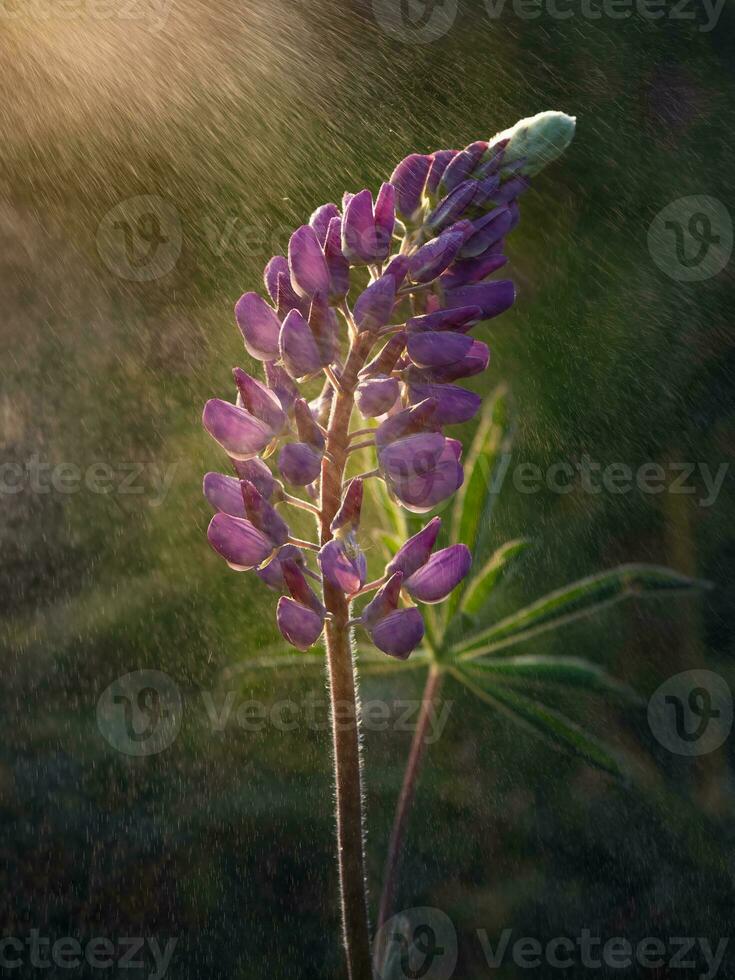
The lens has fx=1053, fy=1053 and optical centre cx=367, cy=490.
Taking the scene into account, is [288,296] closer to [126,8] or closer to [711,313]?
[711,313]

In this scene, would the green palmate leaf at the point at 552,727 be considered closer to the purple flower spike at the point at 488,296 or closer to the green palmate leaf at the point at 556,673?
the green palmate leaf at the point at 556,673

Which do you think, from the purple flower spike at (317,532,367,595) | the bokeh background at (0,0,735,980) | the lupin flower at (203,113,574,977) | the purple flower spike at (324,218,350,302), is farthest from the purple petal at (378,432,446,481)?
the bokeh background at (0,0,735,980)

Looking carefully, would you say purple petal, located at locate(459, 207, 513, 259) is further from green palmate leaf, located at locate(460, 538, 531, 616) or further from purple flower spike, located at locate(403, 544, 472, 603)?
green palmate leaf, located at locate(460, 538, 531, 616)

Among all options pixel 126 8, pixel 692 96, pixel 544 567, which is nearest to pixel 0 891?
pixel 544 567

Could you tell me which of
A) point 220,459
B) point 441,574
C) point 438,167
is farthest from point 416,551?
point 220,459

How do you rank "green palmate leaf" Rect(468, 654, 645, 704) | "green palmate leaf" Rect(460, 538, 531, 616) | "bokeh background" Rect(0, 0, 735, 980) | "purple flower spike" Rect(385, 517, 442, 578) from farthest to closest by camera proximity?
"bokeh background" Rect(0, 0, 735, 980), "green palmate leaf" Rect(460, 538, 531, 616), "green palmate leaf" Rect(468, 654, 645, 704), "purple flower spike" Rect(385, 517, 442, 578)

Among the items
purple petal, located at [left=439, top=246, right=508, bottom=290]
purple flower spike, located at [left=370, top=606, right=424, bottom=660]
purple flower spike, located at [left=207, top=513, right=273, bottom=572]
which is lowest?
purple flower spike, located at [left=370, top=606, right=424, bottom=660]

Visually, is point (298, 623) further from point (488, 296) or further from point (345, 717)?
point (488, 296)
